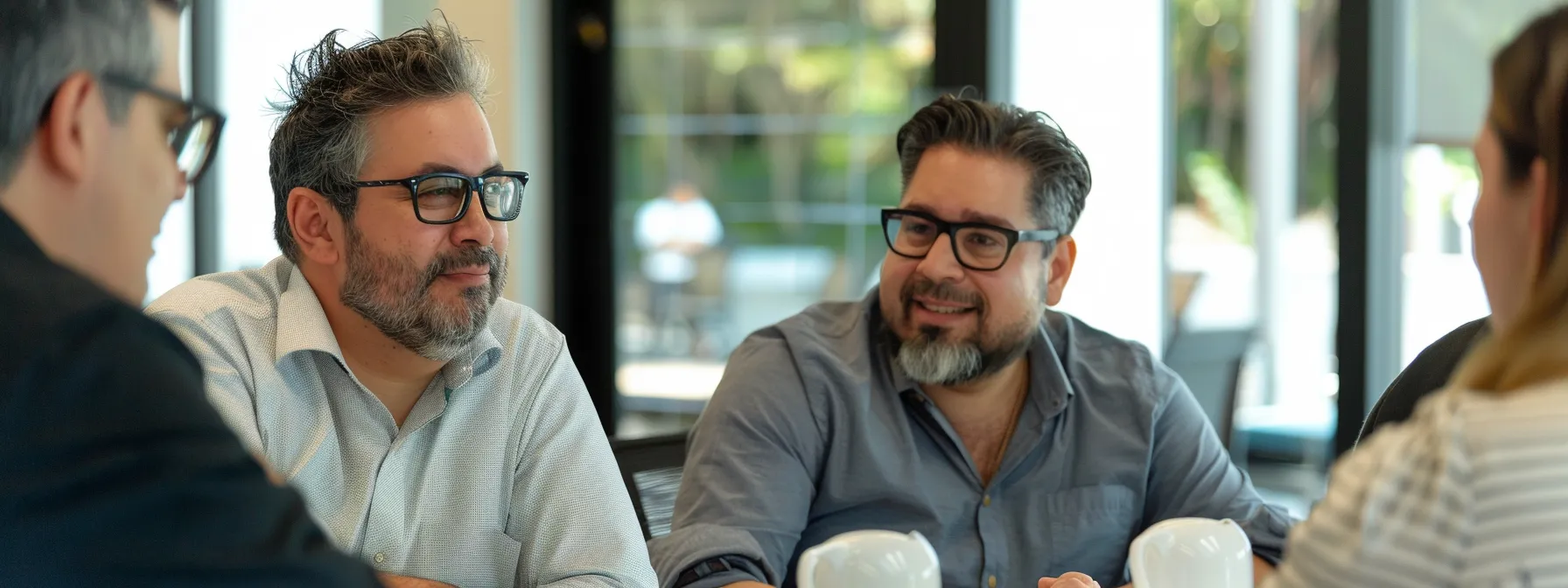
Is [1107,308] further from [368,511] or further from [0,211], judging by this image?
[0,211]

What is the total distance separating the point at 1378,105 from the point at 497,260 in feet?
7.61

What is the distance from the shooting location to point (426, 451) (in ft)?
5.82

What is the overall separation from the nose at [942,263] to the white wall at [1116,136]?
2219mm

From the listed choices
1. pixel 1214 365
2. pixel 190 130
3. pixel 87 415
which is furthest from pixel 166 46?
pixel 1214 365

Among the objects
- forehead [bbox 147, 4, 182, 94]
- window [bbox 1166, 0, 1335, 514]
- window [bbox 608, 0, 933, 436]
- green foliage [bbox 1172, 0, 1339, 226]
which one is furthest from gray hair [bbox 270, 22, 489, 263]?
green foliage [bbox 1172, 0, 1339, 226]

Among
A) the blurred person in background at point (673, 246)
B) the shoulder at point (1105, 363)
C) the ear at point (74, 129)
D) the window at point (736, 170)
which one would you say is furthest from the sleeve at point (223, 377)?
the blurred person in background at point (673, 246)

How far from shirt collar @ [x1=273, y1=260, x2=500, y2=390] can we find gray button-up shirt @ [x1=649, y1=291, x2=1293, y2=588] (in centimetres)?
32

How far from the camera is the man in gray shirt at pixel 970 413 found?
1948 mm

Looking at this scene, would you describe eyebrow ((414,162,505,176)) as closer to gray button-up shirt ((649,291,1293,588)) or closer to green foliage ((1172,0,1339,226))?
gray button-up shirt ((649,291,1293,588))

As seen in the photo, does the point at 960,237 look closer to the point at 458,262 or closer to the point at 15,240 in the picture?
the point at 458,262

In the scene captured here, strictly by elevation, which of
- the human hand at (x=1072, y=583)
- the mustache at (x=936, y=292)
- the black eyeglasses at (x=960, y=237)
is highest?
the black eyeglasses at (x=960, y=237)

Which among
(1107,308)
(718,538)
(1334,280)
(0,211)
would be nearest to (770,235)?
(1107,308)

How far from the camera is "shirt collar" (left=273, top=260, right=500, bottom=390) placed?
1.72 m

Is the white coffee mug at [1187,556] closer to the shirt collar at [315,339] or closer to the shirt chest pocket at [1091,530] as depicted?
the shirt chest pocket at [1091,530]
